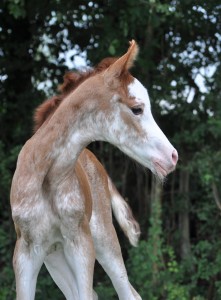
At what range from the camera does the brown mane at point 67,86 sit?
3635 millimetres

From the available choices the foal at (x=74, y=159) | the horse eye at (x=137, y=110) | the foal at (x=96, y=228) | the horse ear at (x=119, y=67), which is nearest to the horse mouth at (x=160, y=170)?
the foal at (x=74, y=159)

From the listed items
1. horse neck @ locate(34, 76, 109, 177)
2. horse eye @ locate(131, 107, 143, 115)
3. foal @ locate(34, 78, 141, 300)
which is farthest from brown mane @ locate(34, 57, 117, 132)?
horse eye @ locate(131, 107, 143, 115)

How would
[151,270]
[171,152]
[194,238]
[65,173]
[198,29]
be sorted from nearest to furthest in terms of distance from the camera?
1. [171,152]
2. [65,173]
3. [151,270]
4. [198,29]
5. [194,238]

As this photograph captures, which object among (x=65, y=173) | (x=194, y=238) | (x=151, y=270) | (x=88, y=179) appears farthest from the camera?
(x=194, y=238)

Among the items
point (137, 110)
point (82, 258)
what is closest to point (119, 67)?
point (137, 110)

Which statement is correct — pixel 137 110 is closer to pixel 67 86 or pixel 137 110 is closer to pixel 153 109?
pixel 67 86

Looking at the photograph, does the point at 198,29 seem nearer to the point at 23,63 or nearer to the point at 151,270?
the point at 23,63

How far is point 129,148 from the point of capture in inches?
135

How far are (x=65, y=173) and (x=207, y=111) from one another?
3.21 m

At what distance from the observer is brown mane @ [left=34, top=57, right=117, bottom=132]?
3.63 metres

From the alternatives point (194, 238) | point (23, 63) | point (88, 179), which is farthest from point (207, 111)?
point (88, 179)

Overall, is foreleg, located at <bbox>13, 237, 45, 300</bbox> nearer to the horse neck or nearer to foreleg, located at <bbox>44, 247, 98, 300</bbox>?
foreleg, located at <bbox>44, 247, 98, 300</bbox>

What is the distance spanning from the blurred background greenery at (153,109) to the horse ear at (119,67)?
7.05 feet

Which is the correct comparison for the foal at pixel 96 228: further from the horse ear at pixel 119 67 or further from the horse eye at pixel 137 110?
the horse eye at pixel 137 110
